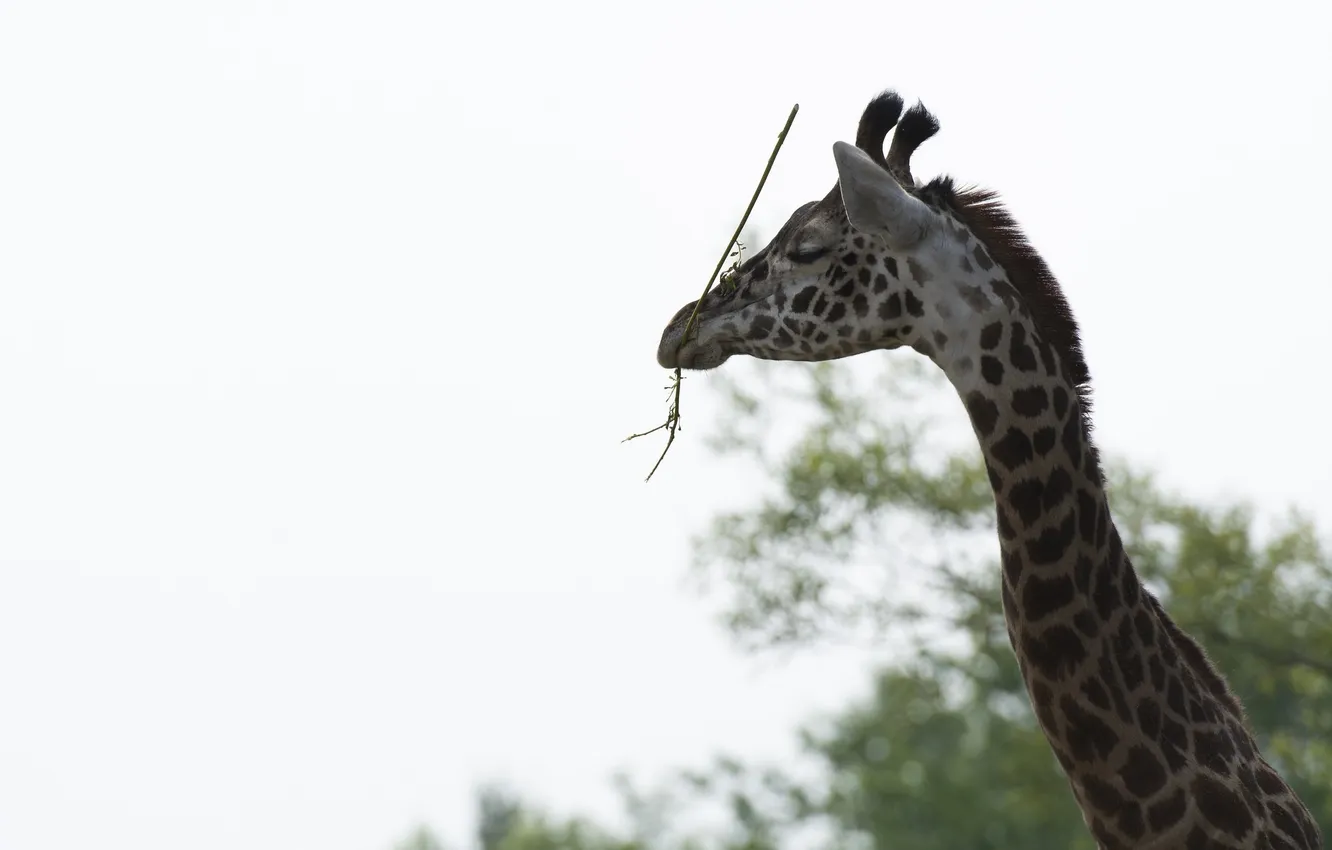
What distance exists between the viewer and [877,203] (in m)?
4.64

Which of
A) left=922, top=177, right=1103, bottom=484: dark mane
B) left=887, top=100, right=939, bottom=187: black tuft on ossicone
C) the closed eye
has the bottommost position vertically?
left=922, top=177, right=1103, bottom=484: dark mane

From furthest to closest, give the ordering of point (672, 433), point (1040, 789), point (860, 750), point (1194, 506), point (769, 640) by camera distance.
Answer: point (860, 750), point (1040, 789), point (1194, 506), point (769, 640), point (672, 433)

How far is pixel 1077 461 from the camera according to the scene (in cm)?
468

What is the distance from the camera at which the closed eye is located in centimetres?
489

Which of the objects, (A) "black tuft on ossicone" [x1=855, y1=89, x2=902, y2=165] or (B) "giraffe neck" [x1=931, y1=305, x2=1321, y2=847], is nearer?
(B) "giraffe neck" [x1=931, y1=305, x2=1321, y2=847]

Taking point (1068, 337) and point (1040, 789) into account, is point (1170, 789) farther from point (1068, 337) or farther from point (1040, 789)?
point (1040, 789)

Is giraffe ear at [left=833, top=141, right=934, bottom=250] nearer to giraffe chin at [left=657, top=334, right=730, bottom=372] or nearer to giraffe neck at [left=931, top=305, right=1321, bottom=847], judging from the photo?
giraffe neck at [left=931, top=305, right=1321, bottom=847]

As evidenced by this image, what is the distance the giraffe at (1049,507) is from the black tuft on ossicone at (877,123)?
0.21m

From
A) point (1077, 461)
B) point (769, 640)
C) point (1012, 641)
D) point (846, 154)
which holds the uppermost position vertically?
point (769, 640)

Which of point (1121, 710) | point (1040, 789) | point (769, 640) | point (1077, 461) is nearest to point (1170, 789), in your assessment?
point (1121, 710)

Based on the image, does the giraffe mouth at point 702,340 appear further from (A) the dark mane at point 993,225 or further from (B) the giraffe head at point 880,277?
(A) the dark mane at point 993,225

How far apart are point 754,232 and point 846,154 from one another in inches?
358

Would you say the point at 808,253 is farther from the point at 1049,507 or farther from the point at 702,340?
the point at 1049,507

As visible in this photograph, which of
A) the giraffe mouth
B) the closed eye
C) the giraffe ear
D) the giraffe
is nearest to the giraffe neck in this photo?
the giraffe
